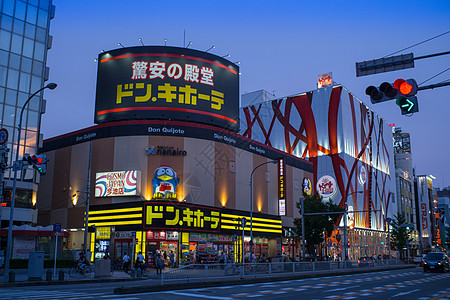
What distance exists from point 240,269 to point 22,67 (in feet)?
119

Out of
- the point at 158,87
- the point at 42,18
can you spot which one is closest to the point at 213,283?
the point at 158,87

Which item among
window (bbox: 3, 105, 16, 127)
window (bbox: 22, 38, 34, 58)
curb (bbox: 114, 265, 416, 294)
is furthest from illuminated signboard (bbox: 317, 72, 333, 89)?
window (bbox: 3, 105, 16, 127)

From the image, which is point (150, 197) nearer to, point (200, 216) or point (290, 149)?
point (200, 216)

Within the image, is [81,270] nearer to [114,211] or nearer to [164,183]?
[114,211]

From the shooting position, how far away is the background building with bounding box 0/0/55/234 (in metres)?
49.6

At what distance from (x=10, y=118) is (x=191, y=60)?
22.3m

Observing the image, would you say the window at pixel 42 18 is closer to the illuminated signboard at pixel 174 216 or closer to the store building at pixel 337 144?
the illuminated signboard at pixel 174 216

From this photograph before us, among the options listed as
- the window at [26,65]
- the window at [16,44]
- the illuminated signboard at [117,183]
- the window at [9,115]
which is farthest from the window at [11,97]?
the illuminated signboard at [117,183]

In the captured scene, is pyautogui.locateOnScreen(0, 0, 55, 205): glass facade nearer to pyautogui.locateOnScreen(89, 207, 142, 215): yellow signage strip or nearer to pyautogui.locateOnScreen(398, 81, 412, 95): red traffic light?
pyautogui.locateOnScreen(89, 207, 142, 215): yellow signage strip

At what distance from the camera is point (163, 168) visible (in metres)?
49.4

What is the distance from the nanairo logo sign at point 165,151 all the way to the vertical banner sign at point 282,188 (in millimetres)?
18564

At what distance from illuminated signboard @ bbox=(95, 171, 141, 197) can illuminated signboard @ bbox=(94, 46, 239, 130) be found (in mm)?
7835

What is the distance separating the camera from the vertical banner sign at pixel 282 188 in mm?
63700

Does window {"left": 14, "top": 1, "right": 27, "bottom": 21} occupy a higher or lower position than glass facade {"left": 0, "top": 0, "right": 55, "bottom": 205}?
higher
